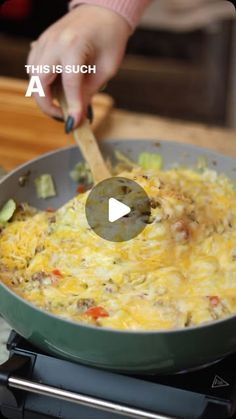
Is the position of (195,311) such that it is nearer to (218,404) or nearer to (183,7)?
(218,404)

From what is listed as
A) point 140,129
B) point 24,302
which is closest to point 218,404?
point 24,302

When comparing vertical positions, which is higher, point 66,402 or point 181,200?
point 181,200

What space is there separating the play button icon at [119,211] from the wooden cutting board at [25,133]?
370 mm

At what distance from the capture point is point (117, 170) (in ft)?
3.12

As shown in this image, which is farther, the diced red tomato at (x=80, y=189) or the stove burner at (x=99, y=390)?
the diced red tomato at (x=80, y=189)

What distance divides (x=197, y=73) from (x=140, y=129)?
868 millimetres

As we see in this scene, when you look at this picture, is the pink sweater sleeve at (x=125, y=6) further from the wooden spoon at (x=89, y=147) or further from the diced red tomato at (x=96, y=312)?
the diced red tomato at (x=96, y=312)

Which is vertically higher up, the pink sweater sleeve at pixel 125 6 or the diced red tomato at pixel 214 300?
the pink sweater sleeve at pixel 125 6

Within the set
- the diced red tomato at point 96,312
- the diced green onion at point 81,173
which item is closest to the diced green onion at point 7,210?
the diced green onion at point 81,173

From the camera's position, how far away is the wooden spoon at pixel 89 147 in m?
0.88

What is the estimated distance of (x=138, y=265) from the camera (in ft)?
2.32

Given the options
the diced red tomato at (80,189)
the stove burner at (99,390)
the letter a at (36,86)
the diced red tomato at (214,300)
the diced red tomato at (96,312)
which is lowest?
the stove burner at (99,390)

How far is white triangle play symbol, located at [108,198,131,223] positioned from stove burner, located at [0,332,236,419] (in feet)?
0.54

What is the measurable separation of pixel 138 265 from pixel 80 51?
33 centimetres
